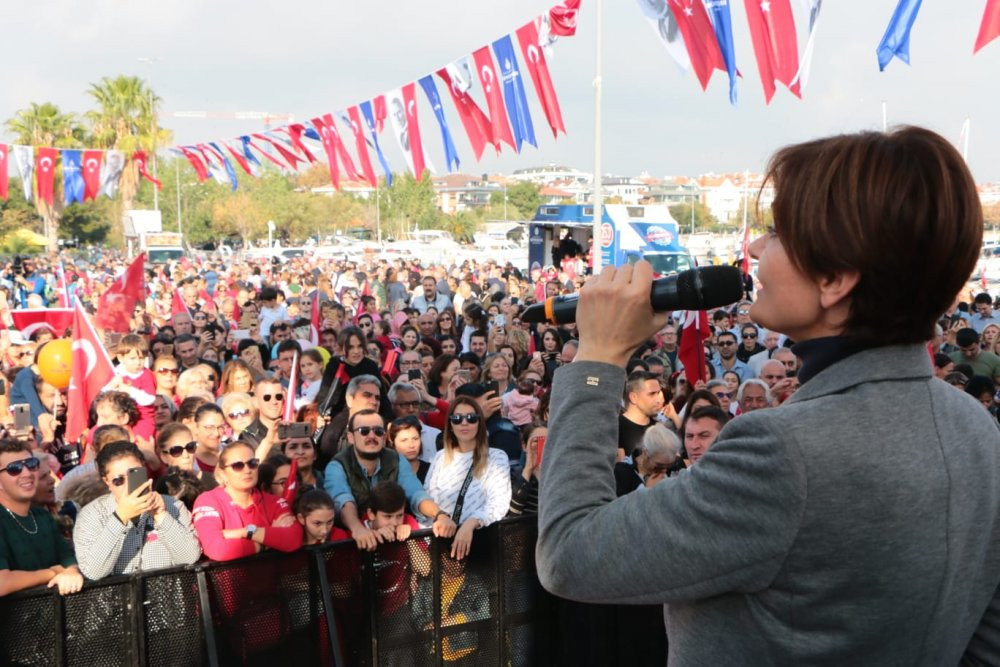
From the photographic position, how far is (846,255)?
122cm

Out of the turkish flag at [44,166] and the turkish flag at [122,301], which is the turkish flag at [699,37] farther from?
the turkish flag at [44,166]

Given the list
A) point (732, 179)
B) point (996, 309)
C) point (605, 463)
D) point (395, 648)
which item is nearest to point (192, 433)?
point (395, 648)

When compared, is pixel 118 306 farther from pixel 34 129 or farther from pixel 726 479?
pixel 34 129

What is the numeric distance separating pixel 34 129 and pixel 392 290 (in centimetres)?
4066

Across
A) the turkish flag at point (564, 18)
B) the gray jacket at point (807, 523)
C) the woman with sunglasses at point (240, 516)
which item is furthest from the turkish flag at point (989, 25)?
the gray jacket at point (807, 523)

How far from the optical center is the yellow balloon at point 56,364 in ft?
30.0

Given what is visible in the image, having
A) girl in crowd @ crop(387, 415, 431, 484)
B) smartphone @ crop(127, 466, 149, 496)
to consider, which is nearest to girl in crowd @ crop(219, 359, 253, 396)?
girl in crowd @ crop(387, 415, 431, 484)

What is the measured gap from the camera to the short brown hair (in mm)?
1212

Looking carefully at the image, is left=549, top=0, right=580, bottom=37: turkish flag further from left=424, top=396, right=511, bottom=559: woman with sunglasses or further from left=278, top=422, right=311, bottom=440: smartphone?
left=278, top=422, right=311, bottom=440: smartphone

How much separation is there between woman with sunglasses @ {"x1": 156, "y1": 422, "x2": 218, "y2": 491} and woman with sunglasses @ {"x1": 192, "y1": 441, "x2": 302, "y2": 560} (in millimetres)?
1034

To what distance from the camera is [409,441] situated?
631cm

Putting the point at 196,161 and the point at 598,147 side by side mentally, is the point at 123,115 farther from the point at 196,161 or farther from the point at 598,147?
the point at 598,147

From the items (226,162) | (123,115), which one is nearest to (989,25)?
(226,162)

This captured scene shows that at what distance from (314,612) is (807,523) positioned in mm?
3353
